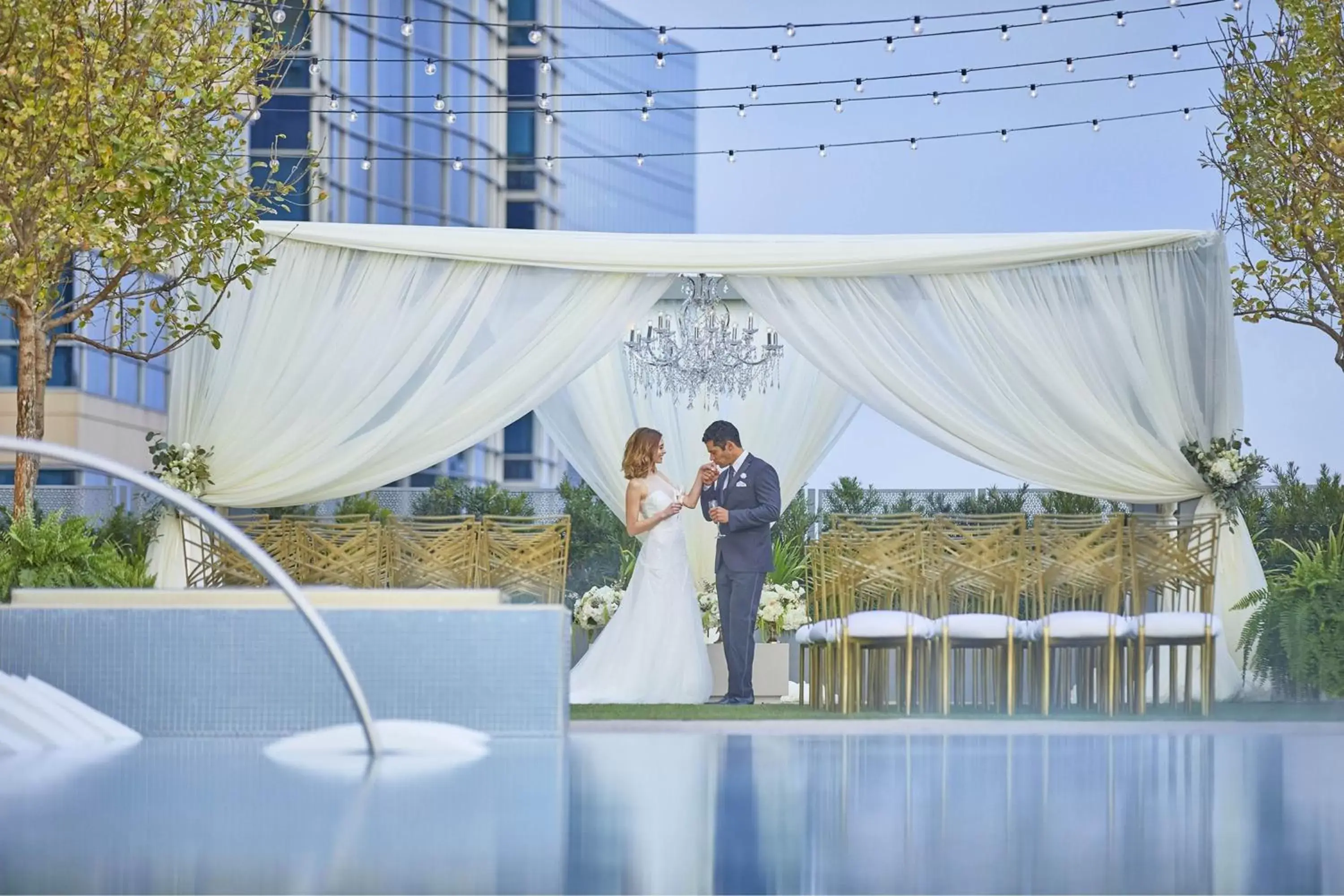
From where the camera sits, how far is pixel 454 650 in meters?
6.31

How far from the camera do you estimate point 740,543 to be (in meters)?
9.09

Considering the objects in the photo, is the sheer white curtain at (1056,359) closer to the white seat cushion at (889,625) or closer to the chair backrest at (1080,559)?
the chair backrest at (1080,559)

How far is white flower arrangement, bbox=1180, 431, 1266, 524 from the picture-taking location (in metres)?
9.23

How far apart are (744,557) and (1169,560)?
2.13 metres

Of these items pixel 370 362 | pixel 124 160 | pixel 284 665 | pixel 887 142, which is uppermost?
pixel 887 142

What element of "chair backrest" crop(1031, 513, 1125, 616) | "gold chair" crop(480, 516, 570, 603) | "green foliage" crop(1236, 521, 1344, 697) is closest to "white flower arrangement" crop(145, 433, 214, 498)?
"gold chair" crop(480, 516, 570, 603)

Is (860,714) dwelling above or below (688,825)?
below

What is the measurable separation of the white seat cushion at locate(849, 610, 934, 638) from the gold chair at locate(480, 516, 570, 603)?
2258mm

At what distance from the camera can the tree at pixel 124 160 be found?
8.09 meters

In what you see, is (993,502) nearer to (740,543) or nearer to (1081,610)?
(1081,610)

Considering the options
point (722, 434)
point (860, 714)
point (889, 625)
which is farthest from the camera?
point (722, 434)

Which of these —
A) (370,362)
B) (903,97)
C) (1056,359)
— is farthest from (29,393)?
(903,97)

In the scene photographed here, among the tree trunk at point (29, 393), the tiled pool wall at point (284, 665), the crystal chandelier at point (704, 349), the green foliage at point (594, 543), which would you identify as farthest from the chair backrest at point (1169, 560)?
the tree trunk at point (29, 393)

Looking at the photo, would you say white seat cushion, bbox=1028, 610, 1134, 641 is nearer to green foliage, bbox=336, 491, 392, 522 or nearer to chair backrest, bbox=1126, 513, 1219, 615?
chair backrest, bbox=1126, 513, 1219, 615
